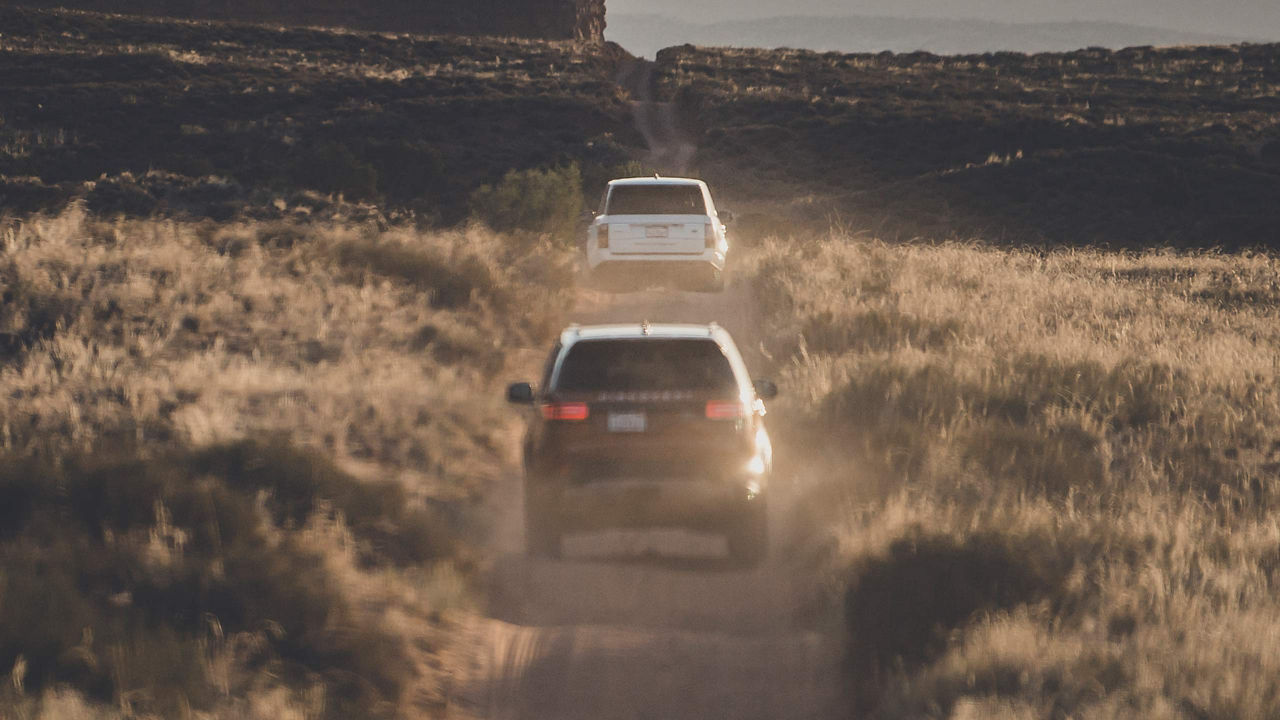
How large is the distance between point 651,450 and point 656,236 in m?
10.1

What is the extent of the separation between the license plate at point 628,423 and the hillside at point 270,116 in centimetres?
2013

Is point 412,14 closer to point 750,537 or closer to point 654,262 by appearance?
point 654,262

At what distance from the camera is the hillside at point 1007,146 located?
42469 mm

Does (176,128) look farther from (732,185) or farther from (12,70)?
(732,185)

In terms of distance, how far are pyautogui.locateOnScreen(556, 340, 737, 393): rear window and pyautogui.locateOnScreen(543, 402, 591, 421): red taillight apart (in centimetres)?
13

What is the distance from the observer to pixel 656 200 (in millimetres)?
17297

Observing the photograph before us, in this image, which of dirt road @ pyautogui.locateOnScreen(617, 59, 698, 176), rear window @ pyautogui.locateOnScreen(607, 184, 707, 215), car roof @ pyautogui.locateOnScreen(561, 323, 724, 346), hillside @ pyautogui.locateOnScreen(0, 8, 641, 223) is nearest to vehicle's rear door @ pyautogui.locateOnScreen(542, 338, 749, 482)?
car roof @ pyautogui.locateOnScreen(561, 323, 724, 346)

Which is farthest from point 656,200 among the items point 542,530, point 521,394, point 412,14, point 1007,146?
point 412,14

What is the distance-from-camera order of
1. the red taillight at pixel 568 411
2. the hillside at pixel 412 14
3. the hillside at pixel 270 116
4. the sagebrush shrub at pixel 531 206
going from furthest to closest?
the hillside at pixel 412 14, the hillside at pixel 270 116, the sagebrush shrub at pixel 531 206, the red taillight at pixel 568 411

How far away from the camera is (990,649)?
538cm

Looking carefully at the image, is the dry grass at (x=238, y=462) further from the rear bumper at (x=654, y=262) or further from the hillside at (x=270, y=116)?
the hillside at (x=270, y=116)

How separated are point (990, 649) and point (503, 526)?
4.37 metres

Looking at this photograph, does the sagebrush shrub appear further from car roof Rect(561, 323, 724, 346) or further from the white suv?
car roof Rect(561, 323, 724, 346)

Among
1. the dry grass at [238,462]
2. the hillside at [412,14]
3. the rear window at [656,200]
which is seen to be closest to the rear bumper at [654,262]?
the rear window at [656,200]
